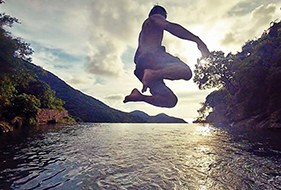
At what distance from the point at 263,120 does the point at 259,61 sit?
11209mm

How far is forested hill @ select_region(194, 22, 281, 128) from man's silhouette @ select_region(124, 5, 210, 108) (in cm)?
2515

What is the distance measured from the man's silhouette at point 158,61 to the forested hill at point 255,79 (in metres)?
25.1

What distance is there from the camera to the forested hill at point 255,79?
34531 mm

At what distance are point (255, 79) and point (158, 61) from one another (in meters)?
40.1

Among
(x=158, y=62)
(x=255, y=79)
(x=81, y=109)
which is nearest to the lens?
(x=158, y=62)

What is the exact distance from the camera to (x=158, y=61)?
93.7 inches

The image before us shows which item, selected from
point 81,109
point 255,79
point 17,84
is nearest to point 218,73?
point 255,79

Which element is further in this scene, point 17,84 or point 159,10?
point 17,84

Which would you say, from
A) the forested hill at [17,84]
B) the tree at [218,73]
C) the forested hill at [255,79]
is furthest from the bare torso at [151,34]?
the tree at [218,73]

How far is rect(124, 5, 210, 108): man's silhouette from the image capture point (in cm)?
224

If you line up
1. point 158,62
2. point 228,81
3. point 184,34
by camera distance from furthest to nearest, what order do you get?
1. point 228,81
2. point 158,62
3. point 184,34

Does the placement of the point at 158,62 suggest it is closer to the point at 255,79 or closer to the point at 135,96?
the point at 135,96

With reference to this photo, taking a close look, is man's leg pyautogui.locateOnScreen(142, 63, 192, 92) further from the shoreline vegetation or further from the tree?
the tree

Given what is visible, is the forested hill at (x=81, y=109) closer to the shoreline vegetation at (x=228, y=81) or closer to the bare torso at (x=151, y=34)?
the shoreline vegetation at (x=228, y=81)
